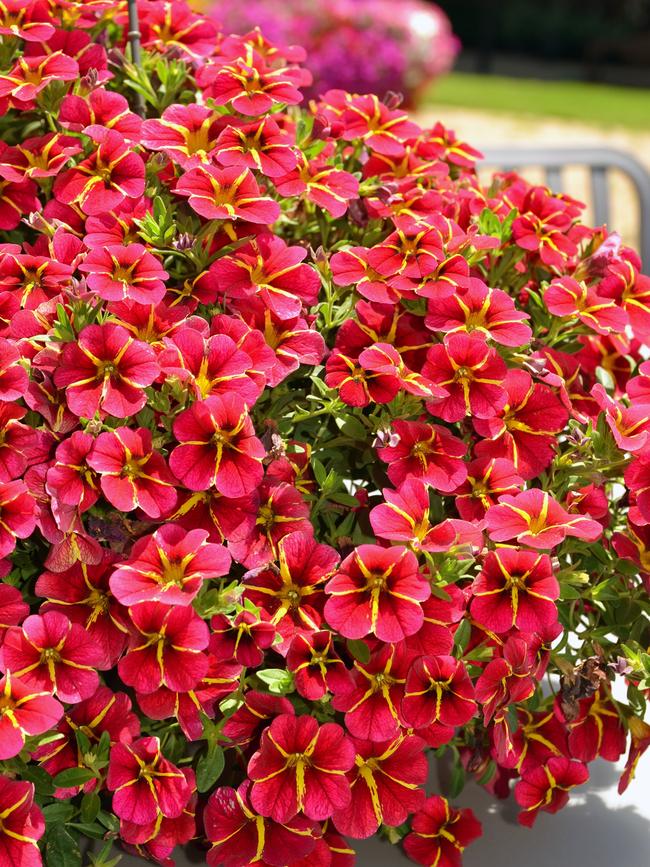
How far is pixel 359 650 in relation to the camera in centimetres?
88

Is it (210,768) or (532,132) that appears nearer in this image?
(210,768)

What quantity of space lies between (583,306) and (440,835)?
0.51m

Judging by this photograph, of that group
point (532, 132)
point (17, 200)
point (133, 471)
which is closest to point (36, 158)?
point (17, 200)

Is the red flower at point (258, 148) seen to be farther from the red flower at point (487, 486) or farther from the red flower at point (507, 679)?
the red flower at point (507, 679)

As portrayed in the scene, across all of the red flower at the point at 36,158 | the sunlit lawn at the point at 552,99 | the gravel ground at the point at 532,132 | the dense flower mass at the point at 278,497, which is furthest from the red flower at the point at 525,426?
the sunlit lawn at the point at 552,99

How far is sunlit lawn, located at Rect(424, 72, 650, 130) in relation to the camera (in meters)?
12.5

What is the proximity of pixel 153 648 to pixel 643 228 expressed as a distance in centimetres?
216

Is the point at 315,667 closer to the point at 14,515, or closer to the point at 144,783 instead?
the point at 144,783

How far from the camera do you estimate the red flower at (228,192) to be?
944mm

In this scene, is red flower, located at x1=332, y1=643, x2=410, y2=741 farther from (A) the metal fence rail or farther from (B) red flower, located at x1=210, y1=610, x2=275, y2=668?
(A) the metal fence rail

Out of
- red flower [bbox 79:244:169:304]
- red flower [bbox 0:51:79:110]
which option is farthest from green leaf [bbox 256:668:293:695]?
red flower [bbox 0:51:79:110]

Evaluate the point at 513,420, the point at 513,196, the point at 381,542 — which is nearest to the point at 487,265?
the point at 513,196

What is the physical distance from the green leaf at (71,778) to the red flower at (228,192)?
0.47m

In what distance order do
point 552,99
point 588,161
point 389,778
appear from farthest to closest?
1. point 552,99
2. point 588,161
3. point 389,778
